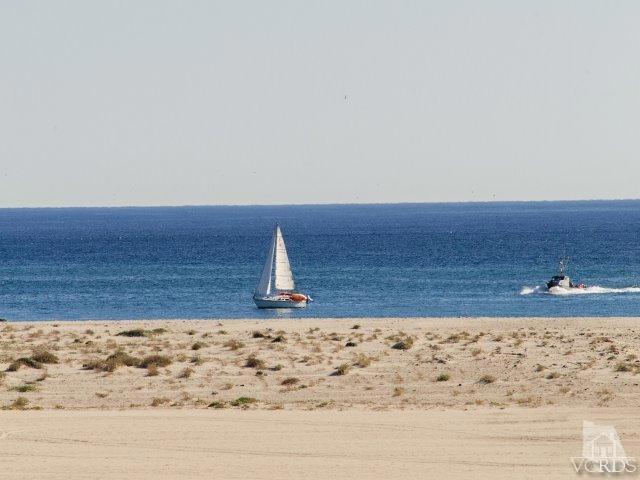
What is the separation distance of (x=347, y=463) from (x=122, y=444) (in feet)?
21.6

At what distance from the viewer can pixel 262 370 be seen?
43.6m

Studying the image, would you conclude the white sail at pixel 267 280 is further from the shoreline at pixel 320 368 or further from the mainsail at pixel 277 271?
the shoreline at pixel 320 368

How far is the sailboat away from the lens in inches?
3388

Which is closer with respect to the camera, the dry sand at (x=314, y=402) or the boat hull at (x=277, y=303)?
the dry sand at (x=314, y=402)

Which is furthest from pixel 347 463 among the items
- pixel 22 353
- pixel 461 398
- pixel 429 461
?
pixel 22 353

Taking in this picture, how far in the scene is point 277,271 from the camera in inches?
3543

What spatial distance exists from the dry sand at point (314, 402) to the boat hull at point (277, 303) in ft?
89.8

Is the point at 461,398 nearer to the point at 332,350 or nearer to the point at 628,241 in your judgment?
the point at 332,350

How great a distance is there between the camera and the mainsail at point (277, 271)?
88.8 m

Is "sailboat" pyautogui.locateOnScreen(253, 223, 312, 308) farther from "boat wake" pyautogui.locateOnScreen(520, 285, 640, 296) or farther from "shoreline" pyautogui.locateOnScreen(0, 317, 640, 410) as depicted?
"shoreline" pyautogui.locateOnScreen(0, 317, 640, 410)

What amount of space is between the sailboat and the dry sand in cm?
2788

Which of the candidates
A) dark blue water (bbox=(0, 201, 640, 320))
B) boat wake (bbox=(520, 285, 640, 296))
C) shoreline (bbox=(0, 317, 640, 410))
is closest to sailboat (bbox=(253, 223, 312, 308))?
dark blue water (bbox=(0, 201, 640, 320))

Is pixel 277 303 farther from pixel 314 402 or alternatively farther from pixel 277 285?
pixel 314 402

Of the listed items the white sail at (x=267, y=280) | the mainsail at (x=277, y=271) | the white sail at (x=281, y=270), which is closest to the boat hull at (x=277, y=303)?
the white sail at (x=267, y=280)
